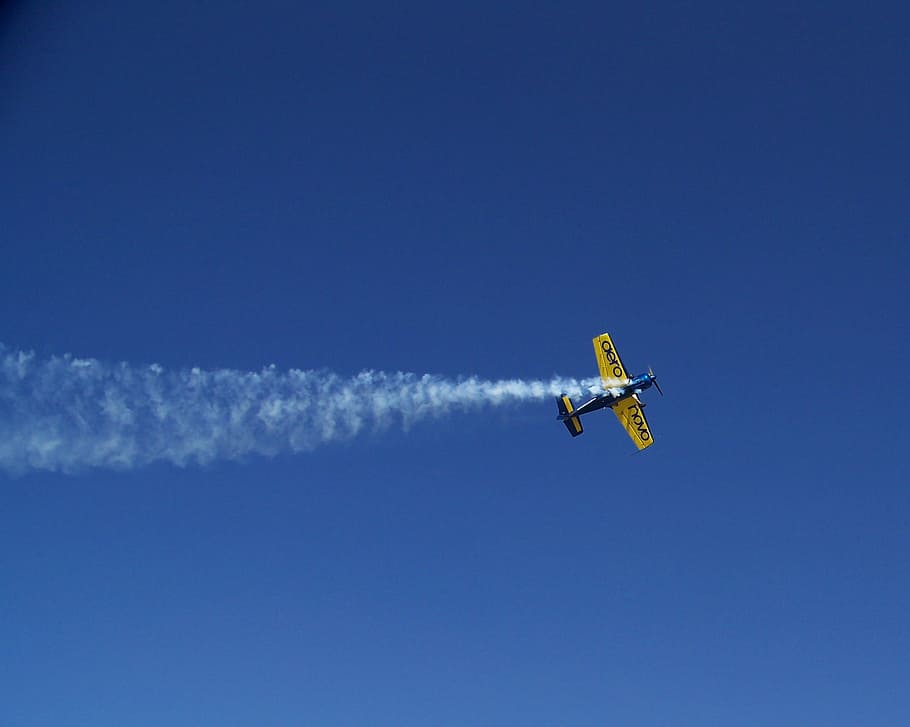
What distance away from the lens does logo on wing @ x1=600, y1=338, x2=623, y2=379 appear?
95.6 m

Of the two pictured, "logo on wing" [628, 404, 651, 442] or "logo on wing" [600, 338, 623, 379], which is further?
"logo on wing" [600, 338, 623, 379]

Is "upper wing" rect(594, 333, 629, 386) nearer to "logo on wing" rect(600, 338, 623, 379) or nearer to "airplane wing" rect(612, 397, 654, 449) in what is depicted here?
"logo on wing" rect(600, 338, 623, 379)

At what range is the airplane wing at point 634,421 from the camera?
93938 mm

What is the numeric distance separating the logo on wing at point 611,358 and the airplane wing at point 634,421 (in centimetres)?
337

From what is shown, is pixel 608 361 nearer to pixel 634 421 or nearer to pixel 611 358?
pixel 611 358

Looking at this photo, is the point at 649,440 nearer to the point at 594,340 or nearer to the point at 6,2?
the point at 594,340

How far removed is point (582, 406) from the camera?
9550 cm

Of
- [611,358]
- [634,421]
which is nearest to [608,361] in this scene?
[611,358]

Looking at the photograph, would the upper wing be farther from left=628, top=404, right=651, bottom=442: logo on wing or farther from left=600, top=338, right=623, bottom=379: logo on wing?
left=628, top=404, right=651, bottom=442: logo on wing

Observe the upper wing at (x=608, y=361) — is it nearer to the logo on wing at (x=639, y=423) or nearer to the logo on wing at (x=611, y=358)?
the logo on wing at (x=611, y=358)

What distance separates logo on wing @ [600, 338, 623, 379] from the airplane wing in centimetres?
337

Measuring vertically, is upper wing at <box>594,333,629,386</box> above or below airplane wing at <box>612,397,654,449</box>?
above

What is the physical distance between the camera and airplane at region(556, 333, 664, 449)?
94.2m

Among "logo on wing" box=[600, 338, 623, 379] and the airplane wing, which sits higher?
"logo on wing" box=[600, 338, 623, 379]
